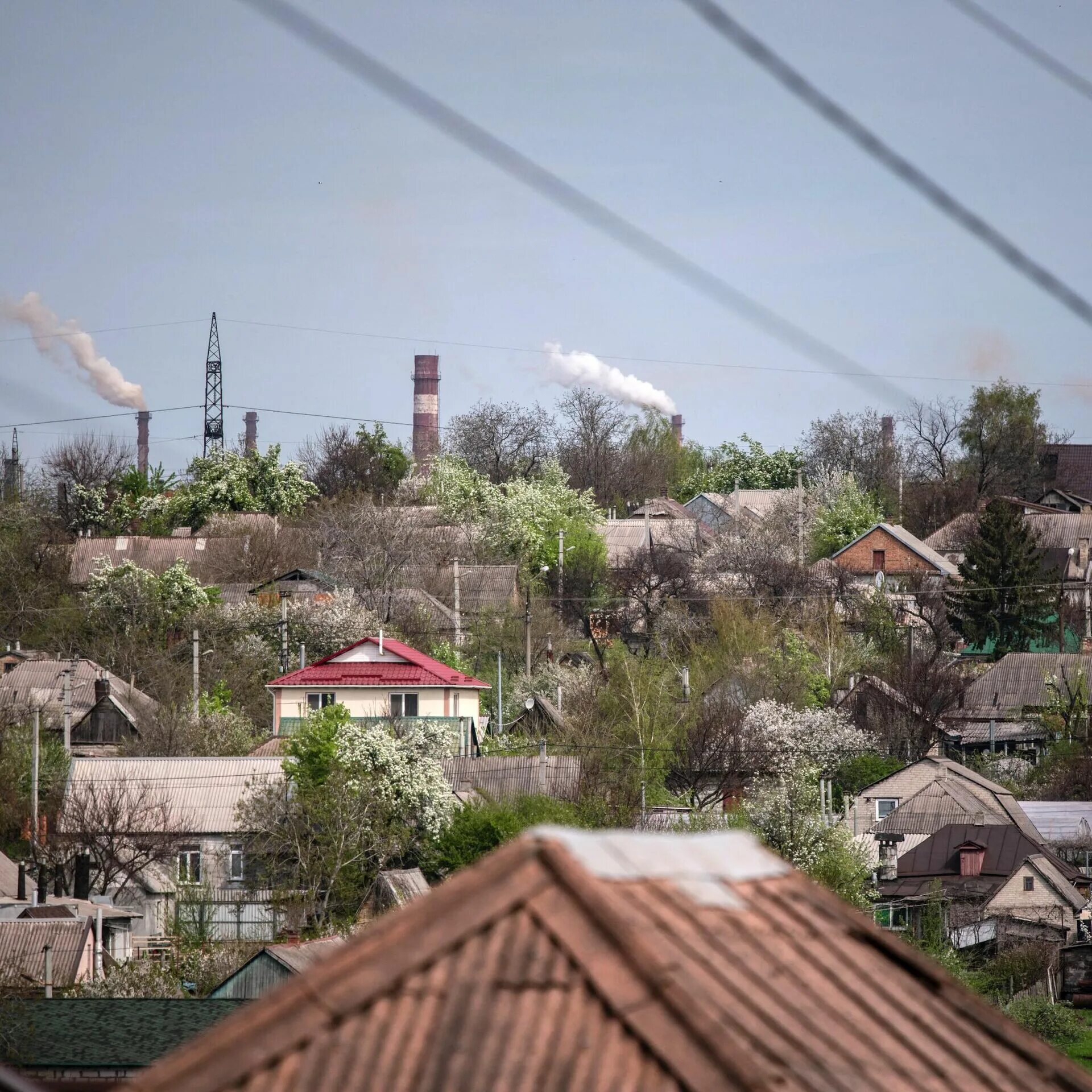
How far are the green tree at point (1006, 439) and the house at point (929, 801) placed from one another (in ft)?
134

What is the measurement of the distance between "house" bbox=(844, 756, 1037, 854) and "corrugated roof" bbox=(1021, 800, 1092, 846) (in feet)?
1.87

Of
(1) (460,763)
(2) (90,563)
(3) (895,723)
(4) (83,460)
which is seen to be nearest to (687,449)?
(4) (83,460)

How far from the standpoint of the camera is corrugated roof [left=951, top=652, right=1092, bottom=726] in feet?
168

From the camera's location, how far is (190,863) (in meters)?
35.7

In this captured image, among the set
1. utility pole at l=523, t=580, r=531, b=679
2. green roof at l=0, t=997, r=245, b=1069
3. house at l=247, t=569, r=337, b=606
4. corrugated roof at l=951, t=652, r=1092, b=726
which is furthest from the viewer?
house at l=247, t=569, r=337, b=606

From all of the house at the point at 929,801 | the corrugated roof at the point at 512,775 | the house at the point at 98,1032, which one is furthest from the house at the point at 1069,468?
the house at the point at 98,1032

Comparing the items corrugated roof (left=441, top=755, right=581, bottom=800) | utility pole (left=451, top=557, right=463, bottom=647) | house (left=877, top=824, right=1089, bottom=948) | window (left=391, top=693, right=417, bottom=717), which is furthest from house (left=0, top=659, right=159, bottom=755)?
house (left=877, top=824, right=1089, bottom=948)

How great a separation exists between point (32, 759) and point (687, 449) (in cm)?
6786

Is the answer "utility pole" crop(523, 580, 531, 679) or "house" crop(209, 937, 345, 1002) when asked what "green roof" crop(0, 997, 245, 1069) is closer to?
"house" crop(209, 937, 345, 1002)

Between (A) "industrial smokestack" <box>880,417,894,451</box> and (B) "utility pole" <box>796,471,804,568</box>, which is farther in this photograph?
(A) "industrial smokestack" <box>880,417,894,451</box>

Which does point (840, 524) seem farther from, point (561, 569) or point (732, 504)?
point (561, 569)

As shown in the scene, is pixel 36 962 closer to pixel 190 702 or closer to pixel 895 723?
pixel 190 702

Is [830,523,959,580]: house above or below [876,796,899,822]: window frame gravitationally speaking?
above

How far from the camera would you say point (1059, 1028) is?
97.2 ft
